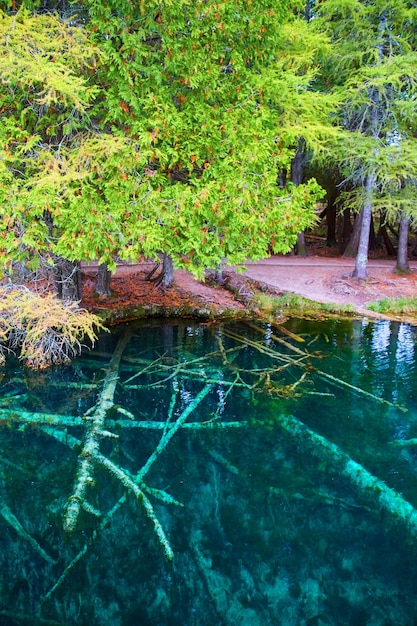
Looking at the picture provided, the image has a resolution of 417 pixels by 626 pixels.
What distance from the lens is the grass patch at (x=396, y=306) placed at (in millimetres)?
12742

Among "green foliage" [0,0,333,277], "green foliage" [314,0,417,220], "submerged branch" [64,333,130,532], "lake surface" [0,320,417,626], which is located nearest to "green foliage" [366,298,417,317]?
"green foliage" [314,0,417,220]

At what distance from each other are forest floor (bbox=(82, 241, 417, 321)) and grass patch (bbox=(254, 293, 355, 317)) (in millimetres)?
276

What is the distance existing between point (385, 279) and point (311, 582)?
12.1 metres

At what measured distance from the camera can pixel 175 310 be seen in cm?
1245

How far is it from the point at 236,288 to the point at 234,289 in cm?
10

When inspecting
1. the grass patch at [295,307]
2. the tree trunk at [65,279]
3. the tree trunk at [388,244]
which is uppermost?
the tree trunk at [388,244]

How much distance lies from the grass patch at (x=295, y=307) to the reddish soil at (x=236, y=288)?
345 mm

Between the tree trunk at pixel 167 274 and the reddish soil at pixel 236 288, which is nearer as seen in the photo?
the reddish soil at pixel 236 288

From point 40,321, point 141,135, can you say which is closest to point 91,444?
point 40,321

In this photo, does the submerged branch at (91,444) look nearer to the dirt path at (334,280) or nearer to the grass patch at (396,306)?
the dirt path at (334,280)

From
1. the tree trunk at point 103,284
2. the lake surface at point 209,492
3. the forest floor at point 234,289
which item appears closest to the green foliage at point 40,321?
the lake surface at point 209,492

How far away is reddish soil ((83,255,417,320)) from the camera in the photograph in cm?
1245

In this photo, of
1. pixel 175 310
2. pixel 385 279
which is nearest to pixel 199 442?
pixel 175 310

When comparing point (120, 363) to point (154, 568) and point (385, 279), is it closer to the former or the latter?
point (154, 568)
